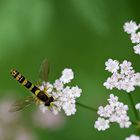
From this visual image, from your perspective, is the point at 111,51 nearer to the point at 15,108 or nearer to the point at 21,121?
the point at 21,121

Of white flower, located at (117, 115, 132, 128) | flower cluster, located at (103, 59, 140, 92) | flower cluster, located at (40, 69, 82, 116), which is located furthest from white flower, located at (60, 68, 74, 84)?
white flower, located at (117, 115, 132, 128)

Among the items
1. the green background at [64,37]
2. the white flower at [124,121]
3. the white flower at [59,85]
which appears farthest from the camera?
the green background at [64,37]

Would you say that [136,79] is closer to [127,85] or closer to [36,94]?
[127,85]

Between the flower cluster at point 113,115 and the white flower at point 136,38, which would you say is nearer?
the flower cluster at point 113,115

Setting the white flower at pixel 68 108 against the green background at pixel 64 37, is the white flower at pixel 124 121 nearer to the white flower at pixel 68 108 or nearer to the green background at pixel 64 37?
the white flower at pixel 68 108

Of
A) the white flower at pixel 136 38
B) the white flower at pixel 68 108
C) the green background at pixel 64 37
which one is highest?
the green background at pixel 64 37

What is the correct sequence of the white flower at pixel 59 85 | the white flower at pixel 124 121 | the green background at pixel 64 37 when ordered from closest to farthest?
the white flower at pixel 124 121 → the white flower at pixel 59 85 → the green background at pixel 64 37

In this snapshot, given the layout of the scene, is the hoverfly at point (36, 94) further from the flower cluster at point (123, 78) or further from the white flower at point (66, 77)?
the flower cluster at point (123, 78)

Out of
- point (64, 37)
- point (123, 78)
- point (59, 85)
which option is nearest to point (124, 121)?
point (123, 78)

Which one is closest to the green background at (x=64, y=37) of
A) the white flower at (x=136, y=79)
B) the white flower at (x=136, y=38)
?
the white flower at (x=136, y=38)

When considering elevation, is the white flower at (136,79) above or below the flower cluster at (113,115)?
above

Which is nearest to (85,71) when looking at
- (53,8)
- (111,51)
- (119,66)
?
(111,51)
